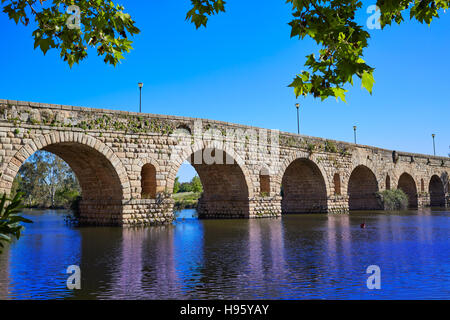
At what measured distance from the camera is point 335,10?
421 cm

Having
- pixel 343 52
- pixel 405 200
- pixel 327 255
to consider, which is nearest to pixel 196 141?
pixel 327 255

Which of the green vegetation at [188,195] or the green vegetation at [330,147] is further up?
the green vegetation at [330,147]

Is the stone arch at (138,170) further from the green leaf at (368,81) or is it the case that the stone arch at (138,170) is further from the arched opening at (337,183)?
the arched opening at (337,183)

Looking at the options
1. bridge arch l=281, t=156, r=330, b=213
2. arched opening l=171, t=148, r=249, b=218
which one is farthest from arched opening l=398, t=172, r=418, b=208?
arched opening l=171, t=148, r=249, b=218

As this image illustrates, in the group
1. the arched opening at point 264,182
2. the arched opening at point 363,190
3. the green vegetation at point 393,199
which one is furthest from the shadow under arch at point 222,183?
the green vegetation at point 393,199

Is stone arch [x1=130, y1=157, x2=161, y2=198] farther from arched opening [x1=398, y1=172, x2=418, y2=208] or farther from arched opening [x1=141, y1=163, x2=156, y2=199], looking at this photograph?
arched opening [x1=398, y1=172, x2=418, y2=208]

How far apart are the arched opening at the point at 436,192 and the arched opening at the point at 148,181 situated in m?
32.5

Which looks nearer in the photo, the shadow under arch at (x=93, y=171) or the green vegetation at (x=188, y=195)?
the shadow under arch at (x=93, y=171)

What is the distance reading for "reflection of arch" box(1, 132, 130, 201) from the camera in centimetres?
1435

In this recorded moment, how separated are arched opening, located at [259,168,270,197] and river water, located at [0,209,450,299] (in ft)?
28.4

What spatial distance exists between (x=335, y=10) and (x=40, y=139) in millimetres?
12914

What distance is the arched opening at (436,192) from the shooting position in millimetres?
40719

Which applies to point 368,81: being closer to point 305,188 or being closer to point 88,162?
point 88,162

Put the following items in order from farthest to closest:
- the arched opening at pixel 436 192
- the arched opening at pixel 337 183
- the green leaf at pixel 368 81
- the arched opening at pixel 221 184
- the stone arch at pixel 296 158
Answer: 1. the arched opening at pixel 436 192
2. the arched opening at pixel 337 183
3. the stone arch at pixel 296 158
4. the arched opening at pixel 221 184
5. the green leaf at pixel 368 81
